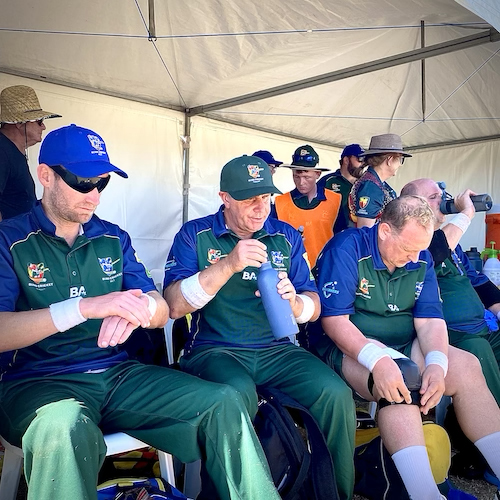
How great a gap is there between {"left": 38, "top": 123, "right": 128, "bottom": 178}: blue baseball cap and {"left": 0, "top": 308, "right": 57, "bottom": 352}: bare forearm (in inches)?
17.5

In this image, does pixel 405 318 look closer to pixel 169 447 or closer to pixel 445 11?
pixel 169 447

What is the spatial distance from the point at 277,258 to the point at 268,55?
2.98 m

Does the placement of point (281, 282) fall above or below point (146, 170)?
below

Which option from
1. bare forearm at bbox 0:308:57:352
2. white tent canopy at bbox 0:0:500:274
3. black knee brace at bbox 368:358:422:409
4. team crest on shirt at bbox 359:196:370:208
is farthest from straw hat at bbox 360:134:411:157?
bare forearm at bbox 0:308:57:352

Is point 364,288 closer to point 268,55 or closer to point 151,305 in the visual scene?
point 151,305

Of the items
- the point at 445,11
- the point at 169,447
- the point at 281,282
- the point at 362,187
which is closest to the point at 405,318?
the point at 281,282

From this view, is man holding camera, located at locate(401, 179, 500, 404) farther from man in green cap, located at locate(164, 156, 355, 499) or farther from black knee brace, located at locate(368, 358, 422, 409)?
man in green cap, located at locate(164, 156, 355, 499)

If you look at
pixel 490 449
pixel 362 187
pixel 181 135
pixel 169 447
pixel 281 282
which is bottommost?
pixel 490 449

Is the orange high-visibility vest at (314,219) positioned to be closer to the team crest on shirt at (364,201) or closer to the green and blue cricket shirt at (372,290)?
the team crest on shirt at (364,201)

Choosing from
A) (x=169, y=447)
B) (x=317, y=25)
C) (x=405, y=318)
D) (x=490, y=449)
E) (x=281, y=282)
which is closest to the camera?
(x=169, y=447)

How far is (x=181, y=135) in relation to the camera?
5543 mm

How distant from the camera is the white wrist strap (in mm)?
2018

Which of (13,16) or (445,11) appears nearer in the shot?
(13,16)

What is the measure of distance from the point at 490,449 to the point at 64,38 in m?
3.66
